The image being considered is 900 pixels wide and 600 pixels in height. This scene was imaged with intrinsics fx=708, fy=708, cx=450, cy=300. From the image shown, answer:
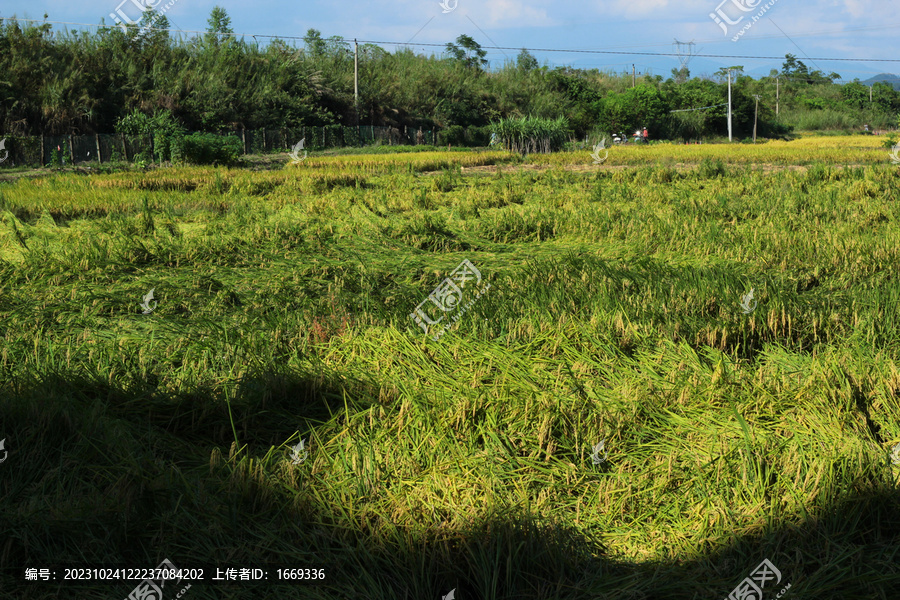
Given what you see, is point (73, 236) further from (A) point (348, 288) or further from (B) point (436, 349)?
(B) point (436, 349)

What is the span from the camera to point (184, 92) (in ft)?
102

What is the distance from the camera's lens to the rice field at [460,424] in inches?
92.4

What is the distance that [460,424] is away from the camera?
320 centimetres

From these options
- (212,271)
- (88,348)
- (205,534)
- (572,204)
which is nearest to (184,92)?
(572,204)
